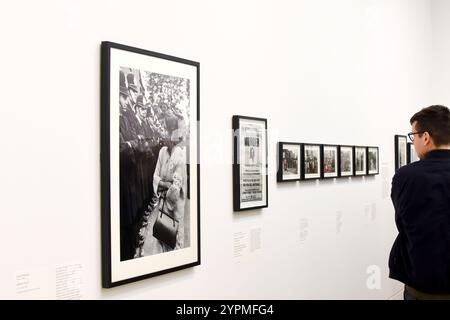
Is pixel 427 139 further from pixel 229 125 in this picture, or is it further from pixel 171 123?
pixel 171 123

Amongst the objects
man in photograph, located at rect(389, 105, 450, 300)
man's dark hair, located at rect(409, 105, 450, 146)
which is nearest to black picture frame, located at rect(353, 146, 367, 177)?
man's dark hair, located at rect(409, 105, 450, 146)

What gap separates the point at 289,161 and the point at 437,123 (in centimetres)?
94

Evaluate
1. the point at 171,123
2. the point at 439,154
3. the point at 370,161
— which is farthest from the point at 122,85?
the point at 370,161

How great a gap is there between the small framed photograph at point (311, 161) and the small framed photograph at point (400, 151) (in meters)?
1.73

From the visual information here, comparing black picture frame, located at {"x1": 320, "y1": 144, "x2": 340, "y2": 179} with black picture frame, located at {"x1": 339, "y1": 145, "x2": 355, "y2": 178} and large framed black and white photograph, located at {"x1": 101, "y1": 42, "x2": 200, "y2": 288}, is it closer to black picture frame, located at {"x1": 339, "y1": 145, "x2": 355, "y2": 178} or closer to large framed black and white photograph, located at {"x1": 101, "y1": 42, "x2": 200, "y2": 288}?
black picture frame, located at {"x1": 339, "y1": 145, "x2": 355, "y2": 178}

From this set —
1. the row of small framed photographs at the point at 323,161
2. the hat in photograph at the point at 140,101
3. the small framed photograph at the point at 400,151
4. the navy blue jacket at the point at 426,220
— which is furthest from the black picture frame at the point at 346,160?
the hat in photograph at the point at 140,101

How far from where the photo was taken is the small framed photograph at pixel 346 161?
3.94 meters

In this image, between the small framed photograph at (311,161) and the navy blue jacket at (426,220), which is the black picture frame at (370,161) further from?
the navy blue jacket at (426,220)

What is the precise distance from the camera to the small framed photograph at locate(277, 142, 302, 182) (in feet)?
10.5

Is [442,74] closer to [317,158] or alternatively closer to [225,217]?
[317,158]

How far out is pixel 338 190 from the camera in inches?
155

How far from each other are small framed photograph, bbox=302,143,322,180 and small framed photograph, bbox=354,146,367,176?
0.67 metres

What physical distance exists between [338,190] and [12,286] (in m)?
2.73
